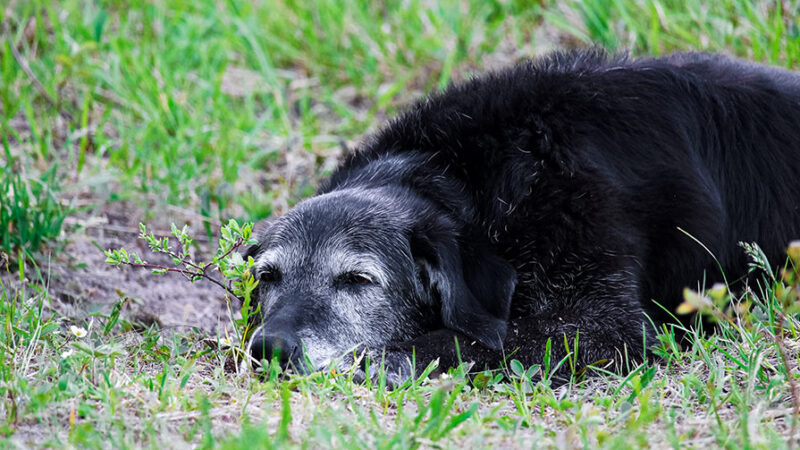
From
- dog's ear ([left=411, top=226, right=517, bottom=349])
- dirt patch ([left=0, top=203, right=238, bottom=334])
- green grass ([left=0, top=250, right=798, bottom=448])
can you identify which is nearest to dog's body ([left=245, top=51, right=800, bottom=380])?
dog's ear ([left=411, top=226, right=517, bottom=349])

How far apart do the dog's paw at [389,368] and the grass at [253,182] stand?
219mm

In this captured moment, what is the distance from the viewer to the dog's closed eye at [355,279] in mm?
3760

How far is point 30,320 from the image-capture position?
372 cm

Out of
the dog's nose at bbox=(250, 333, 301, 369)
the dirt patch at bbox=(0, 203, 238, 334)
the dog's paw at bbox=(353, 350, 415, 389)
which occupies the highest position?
the dog's nose at bbox=(250, 333, 301, 369)

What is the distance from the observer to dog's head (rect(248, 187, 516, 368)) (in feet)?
12.0

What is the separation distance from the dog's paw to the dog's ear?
252 millimetres

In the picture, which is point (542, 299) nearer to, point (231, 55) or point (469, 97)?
point (469, 97)

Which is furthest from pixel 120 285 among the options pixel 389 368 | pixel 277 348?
pixel 389 368

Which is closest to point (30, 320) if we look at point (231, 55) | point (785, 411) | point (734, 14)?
point (785, 411)

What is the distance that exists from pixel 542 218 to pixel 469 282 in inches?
16.4

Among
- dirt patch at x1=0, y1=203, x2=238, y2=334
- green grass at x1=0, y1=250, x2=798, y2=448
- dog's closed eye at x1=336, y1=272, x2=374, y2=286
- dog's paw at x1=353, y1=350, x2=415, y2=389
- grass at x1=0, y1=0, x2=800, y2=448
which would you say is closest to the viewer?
green grass at x1=0, y1=250, x2=798, y2=448

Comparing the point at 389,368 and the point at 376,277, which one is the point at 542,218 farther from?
the point at 389,368

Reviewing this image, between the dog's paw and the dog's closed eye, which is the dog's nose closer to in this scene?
the dog's paw

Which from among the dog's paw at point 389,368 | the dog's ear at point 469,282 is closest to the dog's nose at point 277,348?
the dog's paw at point 389,368
